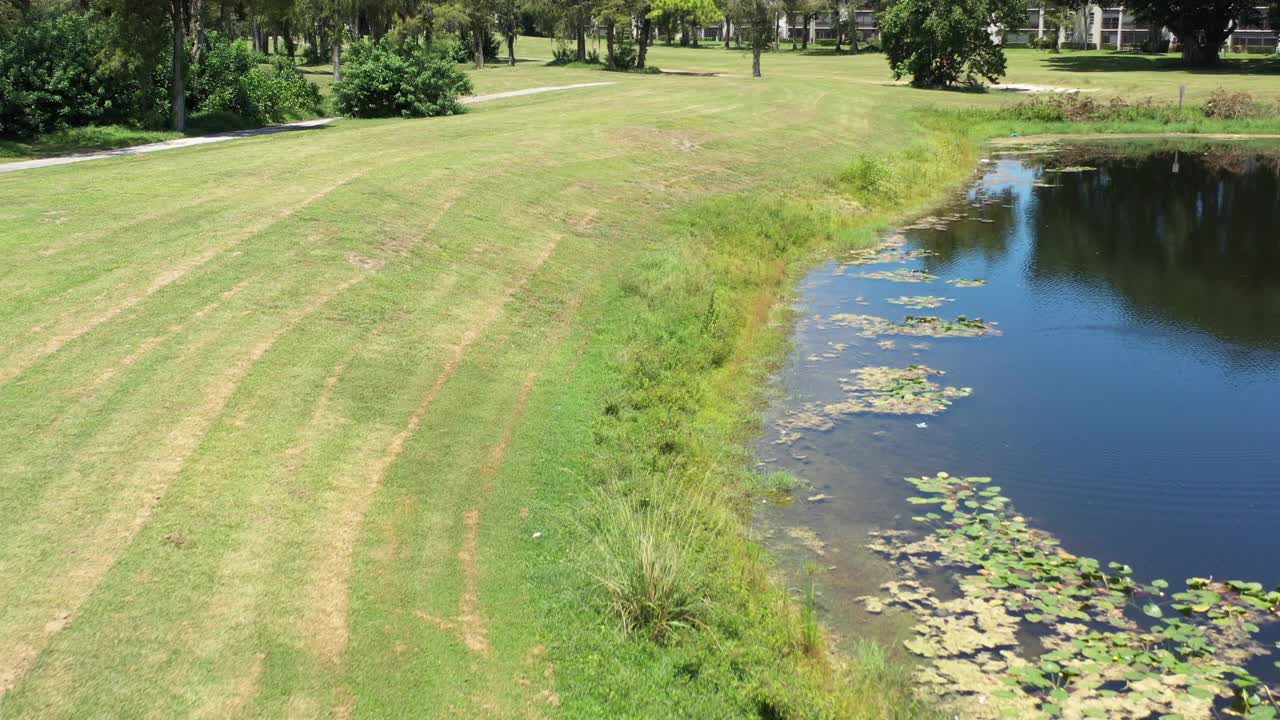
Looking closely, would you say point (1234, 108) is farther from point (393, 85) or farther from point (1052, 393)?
point (1052, 393)

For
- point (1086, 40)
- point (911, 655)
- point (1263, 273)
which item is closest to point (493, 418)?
point (911, 655)

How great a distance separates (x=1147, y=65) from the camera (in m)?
84.4

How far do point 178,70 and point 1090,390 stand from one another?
28.7 meters

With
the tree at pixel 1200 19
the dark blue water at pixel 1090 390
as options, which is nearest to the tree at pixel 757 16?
the tree at pixel 1200 19

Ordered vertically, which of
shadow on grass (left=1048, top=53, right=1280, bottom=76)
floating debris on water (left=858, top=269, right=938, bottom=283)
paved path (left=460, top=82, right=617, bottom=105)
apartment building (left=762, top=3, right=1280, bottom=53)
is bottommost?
floating debris on water (left=858, top=269, right=938, bottom=283)

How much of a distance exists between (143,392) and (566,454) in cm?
492

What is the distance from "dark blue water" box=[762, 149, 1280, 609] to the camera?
12.7 meters

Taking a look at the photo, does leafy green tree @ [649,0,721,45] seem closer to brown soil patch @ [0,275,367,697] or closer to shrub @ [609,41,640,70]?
shrub @ [609,41,640,70]

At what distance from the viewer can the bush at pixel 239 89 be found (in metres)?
38.7

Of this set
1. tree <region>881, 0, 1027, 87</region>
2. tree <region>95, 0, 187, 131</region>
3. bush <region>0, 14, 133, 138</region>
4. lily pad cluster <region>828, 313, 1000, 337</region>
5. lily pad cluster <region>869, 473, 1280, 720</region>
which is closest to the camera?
lily pad cluster <region>869, 473, 1280, 720</region>

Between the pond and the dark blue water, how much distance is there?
38 millimetres

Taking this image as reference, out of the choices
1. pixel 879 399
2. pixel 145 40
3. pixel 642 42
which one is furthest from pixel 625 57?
pixel 879 399

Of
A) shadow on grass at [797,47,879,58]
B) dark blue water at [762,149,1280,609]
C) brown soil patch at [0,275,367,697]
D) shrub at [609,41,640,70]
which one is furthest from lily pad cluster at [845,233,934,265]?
shadow on grass at [797,47,879,58]

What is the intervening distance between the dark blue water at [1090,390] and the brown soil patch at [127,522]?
6.64 metres
